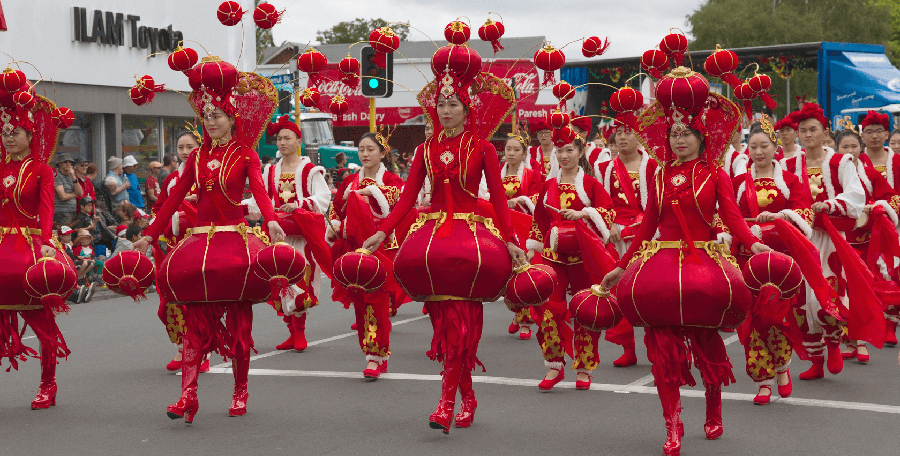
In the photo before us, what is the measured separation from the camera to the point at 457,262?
6.32 meters

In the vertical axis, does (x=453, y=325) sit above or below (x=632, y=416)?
above

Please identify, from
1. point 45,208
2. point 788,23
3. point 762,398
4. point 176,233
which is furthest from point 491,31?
point 788,23

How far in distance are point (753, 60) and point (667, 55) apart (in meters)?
17.6

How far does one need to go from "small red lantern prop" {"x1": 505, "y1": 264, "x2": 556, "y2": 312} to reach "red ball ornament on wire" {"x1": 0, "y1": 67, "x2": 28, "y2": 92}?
3627mm

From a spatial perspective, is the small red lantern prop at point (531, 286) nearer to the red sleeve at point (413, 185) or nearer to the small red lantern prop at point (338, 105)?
the red sleeve at point (413, 185)

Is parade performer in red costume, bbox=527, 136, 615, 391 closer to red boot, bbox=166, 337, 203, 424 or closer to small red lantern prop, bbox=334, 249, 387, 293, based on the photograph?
small red lantern prop, bbox=334, 249, 387, 293

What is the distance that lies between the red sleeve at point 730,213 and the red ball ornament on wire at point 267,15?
3.37m

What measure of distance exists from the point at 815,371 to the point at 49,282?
5.77 meters

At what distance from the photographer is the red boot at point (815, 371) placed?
8242 millimetres

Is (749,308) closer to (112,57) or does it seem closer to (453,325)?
(453,325)

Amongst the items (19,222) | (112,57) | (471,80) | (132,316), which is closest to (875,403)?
(471,80)

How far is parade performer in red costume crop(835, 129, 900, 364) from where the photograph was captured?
920cm

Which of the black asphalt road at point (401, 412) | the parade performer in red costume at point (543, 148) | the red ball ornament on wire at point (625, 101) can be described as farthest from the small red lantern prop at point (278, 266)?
the parade performer in red costume at point (543, 148)

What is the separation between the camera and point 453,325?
6453 millimetres
